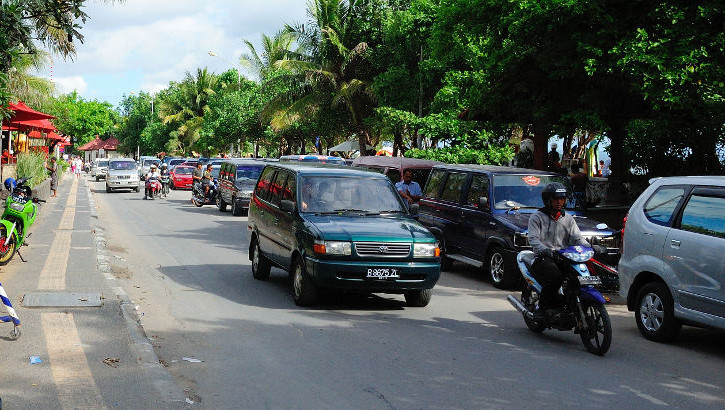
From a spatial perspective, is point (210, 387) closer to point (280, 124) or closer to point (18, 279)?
point (18, 279)

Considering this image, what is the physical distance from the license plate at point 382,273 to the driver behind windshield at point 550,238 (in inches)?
73.3

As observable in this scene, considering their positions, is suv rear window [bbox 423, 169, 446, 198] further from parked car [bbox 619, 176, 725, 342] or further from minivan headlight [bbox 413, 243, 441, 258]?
parked car [bbox 619, 176, 725, 342]

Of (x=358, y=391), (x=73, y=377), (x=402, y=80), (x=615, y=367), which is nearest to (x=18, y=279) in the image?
(x=73, y=377)

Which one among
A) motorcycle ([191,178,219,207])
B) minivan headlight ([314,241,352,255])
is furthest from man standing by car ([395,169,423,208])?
motorcycle ([191,178,219,207])

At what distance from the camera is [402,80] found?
3425 centimetres

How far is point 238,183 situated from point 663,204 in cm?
1986

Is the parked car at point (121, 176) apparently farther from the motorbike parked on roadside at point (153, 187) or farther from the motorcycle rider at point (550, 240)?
the motorcycle rider at point (550, 240)

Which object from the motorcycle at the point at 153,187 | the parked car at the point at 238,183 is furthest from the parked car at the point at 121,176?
the parked car at the point at 238,183

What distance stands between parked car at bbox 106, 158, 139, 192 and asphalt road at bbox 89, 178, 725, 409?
3108 centimetres

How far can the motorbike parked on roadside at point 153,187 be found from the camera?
36156mm

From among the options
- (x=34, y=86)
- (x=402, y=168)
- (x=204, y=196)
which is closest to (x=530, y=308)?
(x=402, y=168)

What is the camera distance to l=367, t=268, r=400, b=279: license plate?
9734mm

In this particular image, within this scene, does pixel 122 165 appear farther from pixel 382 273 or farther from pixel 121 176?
pixel 382 273

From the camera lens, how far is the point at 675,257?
850 centimetres
